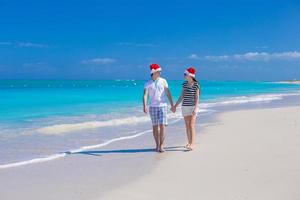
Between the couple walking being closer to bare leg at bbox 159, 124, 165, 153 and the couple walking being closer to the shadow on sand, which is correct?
bare leg at bbox 159, 124, 165, 153

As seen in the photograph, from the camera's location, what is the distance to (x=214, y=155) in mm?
7832

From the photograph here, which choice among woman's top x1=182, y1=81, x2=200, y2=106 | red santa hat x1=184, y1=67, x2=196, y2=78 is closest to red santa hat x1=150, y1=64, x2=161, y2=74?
red santa hat x1=184, y1=67, x2=196, y2=78

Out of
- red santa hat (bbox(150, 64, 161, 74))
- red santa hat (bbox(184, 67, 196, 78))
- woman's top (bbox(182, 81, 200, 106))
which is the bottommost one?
woman's top (bbox(182, 81, 200, 106))

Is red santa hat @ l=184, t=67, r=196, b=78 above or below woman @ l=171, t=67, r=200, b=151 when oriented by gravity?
above

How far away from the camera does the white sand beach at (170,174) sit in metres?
5.38

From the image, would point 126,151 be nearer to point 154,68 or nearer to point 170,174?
point 154,68

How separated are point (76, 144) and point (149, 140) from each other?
1.78 metres

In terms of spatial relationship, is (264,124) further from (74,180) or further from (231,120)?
(74,180)

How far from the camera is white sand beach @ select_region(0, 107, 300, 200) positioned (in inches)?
212

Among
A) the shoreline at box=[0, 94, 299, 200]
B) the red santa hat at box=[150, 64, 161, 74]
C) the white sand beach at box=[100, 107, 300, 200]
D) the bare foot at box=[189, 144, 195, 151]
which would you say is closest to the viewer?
the white sand beach at box=[100, 107, 300, 200]

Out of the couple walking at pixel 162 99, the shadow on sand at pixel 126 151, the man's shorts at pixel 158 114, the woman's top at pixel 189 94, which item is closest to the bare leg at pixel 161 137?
the couple walking at pixel 162 99

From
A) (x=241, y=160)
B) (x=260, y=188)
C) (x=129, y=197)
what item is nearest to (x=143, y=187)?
(x=129, y=197)

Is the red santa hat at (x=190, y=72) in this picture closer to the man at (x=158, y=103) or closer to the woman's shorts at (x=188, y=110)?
the man at (x=158, y=103)

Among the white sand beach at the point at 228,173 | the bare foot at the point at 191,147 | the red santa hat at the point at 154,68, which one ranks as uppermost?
the red santa hat at the point at 154,68
